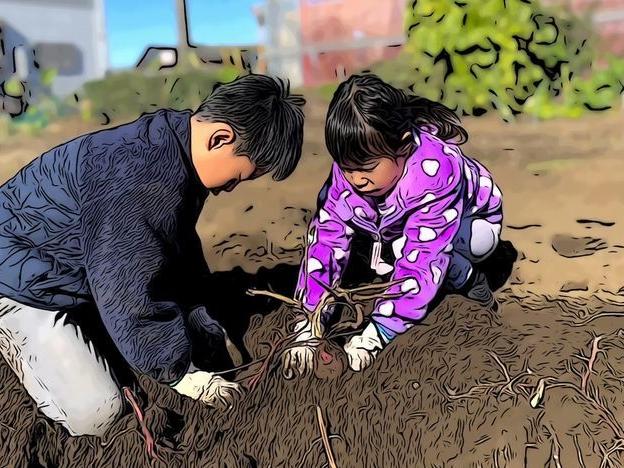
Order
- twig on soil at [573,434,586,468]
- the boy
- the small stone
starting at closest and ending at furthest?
1. twig on soil at [573,434,586,468]
2. the boy
3. the small stone

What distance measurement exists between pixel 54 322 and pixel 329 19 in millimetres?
1198

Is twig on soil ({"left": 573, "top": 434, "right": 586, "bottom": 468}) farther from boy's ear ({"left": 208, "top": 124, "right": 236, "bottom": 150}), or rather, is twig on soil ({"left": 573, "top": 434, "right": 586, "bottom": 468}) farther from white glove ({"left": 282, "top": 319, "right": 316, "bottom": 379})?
boy's ear ({"left": 208, "top": 124, "right": 236, "bottom": 150})

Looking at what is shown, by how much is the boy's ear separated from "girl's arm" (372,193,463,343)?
21.7 inches

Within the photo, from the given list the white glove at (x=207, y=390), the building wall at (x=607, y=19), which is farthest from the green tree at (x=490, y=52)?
the white glove at (x=207, y=390)

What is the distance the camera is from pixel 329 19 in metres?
2.07

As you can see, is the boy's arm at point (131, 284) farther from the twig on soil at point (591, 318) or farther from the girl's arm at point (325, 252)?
the twig on soil at point (591, 318)

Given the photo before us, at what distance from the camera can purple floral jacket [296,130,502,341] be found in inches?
Result: 74.1

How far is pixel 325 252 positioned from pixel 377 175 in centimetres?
29

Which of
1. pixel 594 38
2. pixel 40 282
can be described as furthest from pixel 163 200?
pixel 594 38

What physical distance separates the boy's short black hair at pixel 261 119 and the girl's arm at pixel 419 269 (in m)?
0.40

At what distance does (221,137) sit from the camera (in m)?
1.77

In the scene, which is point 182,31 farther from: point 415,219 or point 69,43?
point 415,219

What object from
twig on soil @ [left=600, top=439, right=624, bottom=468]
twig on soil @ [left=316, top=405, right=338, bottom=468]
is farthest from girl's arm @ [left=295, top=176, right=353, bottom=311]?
twig on soil @ [left=600, top=439, right=624, bottom=468]

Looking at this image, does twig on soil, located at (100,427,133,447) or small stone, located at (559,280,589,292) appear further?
small stone, located at (559,280,589,292)
